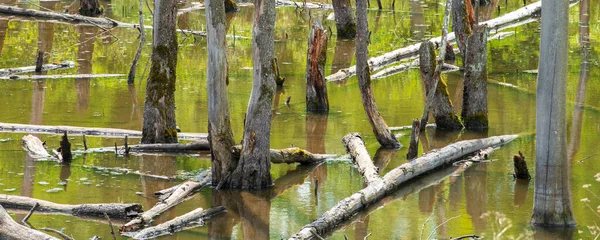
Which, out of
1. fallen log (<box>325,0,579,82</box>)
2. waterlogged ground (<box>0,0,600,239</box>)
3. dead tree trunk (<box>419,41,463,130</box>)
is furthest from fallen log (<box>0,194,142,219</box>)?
fallen log (<box>325,0,579,82</box>)

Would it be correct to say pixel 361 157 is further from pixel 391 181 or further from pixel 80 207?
pixel 80 207

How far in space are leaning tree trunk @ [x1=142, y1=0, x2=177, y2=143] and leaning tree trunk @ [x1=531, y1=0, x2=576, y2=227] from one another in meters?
5.93

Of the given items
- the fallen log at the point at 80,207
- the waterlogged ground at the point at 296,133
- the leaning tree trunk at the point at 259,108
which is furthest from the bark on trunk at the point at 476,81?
the fallen log at the point at 80,207

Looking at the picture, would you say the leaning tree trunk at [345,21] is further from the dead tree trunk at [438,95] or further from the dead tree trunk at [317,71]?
the dead tree trunk at [438,95]

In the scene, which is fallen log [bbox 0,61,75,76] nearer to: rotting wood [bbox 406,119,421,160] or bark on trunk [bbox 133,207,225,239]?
rotting wood [bbox 406,119,421,160]

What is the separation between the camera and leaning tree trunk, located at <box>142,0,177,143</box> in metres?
14.1

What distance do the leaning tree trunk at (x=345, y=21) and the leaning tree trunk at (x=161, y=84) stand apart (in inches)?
504

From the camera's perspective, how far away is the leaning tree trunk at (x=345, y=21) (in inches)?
1053

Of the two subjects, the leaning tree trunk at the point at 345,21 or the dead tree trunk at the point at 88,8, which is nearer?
the leaning tree trunk at the point at 345,21

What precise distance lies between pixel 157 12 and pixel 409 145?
412 cm

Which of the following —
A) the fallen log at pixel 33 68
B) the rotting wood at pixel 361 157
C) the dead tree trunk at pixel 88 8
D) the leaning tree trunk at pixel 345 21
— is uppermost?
the dead tree trunk at pixel 88 8

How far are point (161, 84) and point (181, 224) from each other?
154 inches

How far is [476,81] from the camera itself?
626 inches

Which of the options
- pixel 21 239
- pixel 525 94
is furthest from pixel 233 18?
pixel 21 239
